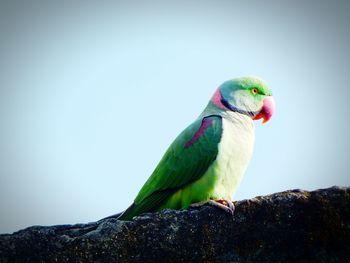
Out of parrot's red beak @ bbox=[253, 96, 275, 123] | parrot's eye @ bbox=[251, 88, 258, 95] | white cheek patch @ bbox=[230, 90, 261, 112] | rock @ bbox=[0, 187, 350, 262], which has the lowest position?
rock @ bbox=[0, 187, 350, 262]

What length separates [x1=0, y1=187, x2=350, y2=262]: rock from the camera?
2.62 meters

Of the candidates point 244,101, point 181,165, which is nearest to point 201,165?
point 181,165

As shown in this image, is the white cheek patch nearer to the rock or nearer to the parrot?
the parrot

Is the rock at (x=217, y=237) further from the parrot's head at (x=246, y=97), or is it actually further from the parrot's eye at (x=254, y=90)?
the parrot's eye at (x=254, y=90)

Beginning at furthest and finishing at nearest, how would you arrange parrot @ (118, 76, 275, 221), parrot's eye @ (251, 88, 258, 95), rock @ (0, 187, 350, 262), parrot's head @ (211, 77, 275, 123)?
parrot's eye @ (251, 88, 258, 95), parrot's head @ (211, 77, 275, 123), parrot @ (118, 76, 275, 221), rock @ (0, 187, 350, 262)

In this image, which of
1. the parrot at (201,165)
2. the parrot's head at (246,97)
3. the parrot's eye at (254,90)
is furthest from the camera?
the parrot's eye at (254,90)

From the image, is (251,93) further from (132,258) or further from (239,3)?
(239,3)

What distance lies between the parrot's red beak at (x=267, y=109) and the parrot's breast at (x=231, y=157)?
2.31ft

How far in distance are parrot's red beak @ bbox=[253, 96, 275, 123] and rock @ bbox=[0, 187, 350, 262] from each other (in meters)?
2.95

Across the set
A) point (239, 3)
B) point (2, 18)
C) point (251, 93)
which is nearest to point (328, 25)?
point (239, 3)

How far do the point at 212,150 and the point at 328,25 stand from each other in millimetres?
90775

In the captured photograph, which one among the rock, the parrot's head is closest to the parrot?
the parrot's head

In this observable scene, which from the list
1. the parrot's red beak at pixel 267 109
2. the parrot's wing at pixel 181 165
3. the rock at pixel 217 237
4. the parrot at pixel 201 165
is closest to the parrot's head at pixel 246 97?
the parrot's red beak at pixel 267 109

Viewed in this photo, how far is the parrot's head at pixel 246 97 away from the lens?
551cm
